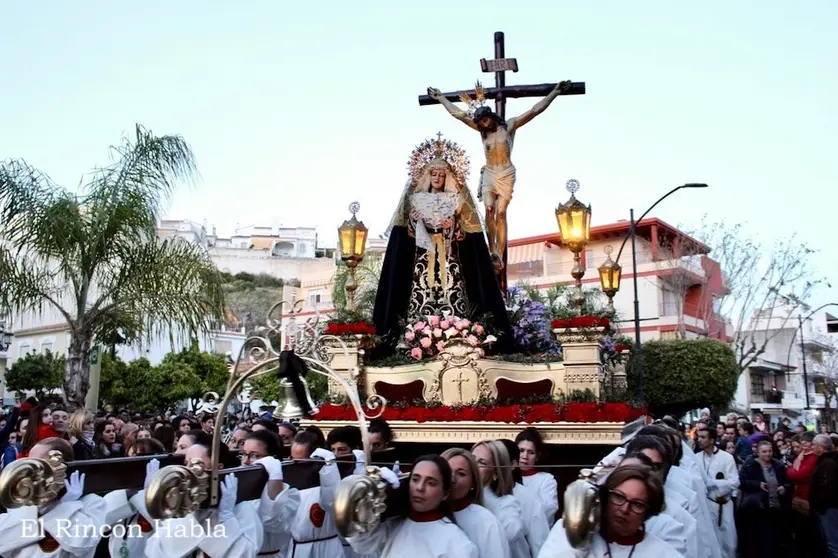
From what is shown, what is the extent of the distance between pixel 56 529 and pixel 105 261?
8.34m

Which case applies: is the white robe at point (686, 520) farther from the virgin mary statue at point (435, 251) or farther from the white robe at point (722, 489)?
the virgin mary statue at point (435, 251)

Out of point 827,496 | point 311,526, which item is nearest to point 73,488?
point 311,526

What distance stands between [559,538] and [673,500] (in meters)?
1.58

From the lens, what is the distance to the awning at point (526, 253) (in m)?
43.7

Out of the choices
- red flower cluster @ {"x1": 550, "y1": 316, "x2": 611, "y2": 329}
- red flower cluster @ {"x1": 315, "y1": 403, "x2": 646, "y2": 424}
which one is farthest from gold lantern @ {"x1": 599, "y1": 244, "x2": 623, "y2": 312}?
red flower cluster @ {"x1": 315, "y1": 403, "x2": 646, "y2": 424}

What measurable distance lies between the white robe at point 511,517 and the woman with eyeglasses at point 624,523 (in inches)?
61.8

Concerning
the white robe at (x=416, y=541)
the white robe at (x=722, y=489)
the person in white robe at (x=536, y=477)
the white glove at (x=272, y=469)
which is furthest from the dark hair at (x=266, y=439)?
the white robe at (x=722, y=489)

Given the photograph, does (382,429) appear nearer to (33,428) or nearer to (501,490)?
(33,428)

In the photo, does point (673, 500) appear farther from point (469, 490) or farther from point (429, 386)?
point (429, 386)

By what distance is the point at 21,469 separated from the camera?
3.56m

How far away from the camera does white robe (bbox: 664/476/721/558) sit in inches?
206

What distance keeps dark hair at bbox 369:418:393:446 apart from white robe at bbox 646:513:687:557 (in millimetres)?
4467

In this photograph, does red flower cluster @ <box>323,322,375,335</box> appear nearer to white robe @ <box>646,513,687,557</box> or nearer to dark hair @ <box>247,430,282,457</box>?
dark hair @ <box>247,430,282,457</box>

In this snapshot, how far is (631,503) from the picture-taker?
3.37 m
